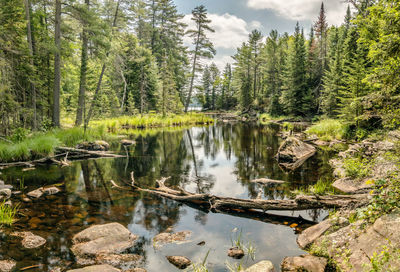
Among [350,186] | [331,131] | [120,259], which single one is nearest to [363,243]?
[120,259]

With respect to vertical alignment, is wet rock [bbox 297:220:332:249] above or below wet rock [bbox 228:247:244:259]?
above

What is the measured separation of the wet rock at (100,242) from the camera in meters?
4.65

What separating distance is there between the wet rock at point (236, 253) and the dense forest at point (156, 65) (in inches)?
156

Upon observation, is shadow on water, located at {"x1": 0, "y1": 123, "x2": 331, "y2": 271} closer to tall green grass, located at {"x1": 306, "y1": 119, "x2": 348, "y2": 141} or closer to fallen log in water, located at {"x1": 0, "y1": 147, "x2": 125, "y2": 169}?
fallen log in water, located at {"x1": 0, "y1": 147, "x2": 125, "y2": 169}

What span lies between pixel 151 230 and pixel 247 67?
54775 mm

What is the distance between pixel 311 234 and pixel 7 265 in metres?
5.84

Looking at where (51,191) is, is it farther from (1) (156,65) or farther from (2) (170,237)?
(1) (156,65)

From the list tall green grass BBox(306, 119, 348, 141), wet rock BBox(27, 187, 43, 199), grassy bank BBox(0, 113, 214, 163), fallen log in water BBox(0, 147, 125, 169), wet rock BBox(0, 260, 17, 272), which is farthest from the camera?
tall green grass BBox(306, 119, 348, 141)

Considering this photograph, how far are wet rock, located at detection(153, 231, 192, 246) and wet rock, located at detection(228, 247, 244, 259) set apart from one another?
1.11 m

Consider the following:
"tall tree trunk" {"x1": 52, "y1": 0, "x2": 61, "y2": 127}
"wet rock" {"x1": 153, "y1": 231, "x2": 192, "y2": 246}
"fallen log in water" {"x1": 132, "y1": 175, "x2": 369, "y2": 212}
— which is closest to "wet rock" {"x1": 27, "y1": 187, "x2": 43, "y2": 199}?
"fallen log in water" {"x1": 132, "y1": 175, "x2": 369, "y2": 212}

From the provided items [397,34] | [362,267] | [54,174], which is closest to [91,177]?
[54,174]

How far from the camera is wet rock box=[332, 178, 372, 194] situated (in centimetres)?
717

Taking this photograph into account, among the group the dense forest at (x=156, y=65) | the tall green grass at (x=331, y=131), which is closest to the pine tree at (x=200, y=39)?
the dense forest at (x=156, y=65)

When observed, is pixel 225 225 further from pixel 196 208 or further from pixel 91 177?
pixel 91 177
